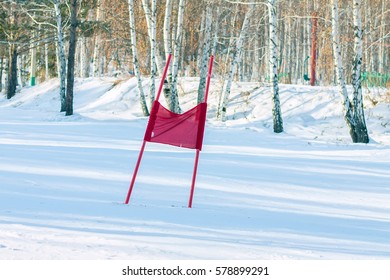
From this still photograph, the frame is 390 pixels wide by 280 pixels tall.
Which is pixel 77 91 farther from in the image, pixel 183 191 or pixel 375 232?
pixel 375 232

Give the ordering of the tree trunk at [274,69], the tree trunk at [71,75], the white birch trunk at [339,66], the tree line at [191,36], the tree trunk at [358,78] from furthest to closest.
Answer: the tree trunk at [71,75], the tree trunk at [274,69], the tree line at [191,36], the white birch trunk at [339,66], the tree trunk at [358,78]

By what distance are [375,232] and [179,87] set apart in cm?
2453

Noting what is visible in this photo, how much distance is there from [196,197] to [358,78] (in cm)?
1061

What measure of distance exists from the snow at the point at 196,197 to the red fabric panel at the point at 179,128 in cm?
75

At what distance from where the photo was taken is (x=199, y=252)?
237 inches

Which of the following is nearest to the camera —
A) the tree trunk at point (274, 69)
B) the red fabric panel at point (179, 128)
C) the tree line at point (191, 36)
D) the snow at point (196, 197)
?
the snow at point (196, 197)

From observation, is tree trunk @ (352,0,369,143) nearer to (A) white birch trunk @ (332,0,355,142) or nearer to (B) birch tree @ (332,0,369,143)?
(B) birch tree @ (332,0,369,143)

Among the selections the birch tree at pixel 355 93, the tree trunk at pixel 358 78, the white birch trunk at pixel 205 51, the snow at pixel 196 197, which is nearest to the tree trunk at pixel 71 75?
the white birch trunk at pixel 205 51

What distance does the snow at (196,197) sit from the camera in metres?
6.34

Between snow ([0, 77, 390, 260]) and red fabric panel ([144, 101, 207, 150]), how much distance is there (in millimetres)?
754

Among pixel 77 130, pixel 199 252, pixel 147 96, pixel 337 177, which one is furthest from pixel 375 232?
pixel 147 96

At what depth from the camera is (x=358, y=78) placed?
62.5 feet

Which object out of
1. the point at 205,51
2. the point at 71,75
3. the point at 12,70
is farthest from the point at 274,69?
the point at 12,70

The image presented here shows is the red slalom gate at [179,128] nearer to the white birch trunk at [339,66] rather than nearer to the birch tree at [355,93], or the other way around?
the birch tree at [355,93]
